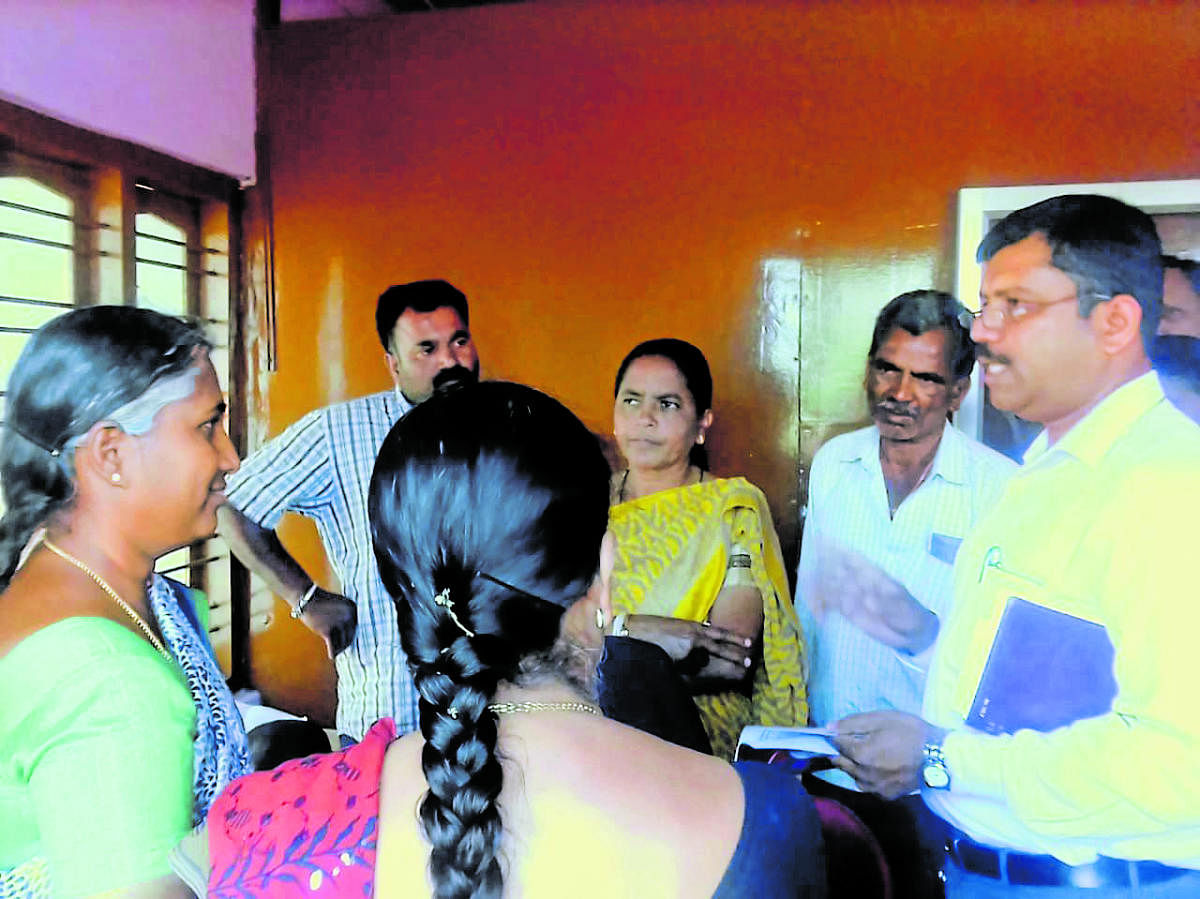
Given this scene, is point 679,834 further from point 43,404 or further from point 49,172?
point 49,172

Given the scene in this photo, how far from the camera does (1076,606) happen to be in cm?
112

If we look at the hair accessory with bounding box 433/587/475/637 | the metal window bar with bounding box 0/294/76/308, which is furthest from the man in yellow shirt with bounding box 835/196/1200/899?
the metal window bar with bounding box 0/294/76/308

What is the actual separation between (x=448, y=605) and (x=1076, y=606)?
0.82m

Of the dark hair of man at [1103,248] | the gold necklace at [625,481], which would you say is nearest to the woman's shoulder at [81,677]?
the gold necklace at [625,481]

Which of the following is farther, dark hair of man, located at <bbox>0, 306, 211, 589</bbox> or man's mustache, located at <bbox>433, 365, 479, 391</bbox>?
man's mustache, located at <bbox>433, 365, 479, 391</bbox>

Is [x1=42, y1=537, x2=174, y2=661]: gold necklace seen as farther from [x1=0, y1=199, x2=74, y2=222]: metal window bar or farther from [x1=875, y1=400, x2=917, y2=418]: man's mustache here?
[x1=875, y1=400, x2=917, y2=418]: man's mustache

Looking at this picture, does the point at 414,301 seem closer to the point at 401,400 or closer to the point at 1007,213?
the point at 401,400

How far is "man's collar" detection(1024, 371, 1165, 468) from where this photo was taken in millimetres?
1129

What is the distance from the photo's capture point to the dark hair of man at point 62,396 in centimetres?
109

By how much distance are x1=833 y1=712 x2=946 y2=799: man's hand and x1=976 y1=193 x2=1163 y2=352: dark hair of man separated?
612 mm

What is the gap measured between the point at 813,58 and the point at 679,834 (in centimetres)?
128

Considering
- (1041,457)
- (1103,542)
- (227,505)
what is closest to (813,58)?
(1041,457)

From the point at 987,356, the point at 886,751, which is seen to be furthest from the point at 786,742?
the point at 987,356

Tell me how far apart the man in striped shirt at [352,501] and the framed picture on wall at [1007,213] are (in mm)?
880
